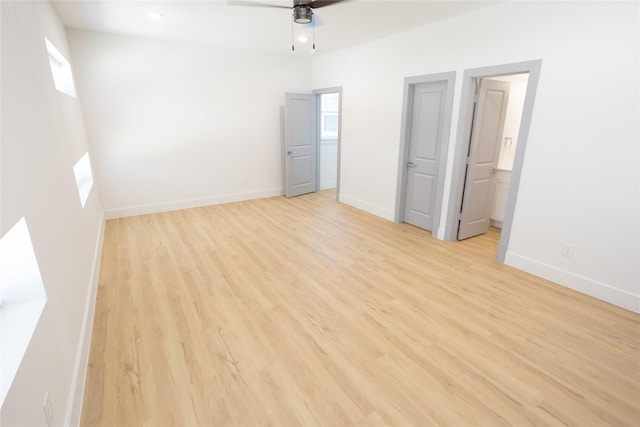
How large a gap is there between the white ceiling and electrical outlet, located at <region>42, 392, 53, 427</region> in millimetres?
3329

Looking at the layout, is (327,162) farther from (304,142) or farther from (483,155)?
(483,155)

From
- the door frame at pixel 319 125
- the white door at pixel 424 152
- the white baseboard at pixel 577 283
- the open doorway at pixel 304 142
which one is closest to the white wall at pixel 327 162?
the open doorway at pixel 304 142

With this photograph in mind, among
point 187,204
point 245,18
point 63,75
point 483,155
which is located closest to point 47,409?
point 245,18

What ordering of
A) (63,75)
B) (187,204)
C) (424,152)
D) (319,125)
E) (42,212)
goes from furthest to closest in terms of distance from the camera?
1. (319,125)
2. (187,204)
3. (424,152)
4. (63,75)
5. (42,212)

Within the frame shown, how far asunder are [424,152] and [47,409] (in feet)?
14.1

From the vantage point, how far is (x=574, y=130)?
277 cm

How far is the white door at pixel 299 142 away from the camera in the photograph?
5906 mm

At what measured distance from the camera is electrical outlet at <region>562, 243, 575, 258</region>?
295cm

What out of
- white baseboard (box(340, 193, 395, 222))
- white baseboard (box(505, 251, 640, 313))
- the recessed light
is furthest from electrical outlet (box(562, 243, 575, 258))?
the recessed light

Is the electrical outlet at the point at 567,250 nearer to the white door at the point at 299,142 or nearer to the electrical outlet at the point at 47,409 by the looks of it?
the electrical outlet at the point at 47,409

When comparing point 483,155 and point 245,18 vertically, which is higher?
point 245,18

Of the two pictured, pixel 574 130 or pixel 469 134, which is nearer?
pixel 574 130

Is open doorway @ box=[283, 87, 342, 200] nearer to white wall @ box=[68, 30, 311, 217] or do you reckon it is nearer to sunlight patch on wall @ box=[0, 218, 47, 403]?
white wall @ box=[68, 30, 311, 217]

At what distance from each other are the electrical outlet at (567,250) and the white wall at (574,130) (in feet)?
0.13
